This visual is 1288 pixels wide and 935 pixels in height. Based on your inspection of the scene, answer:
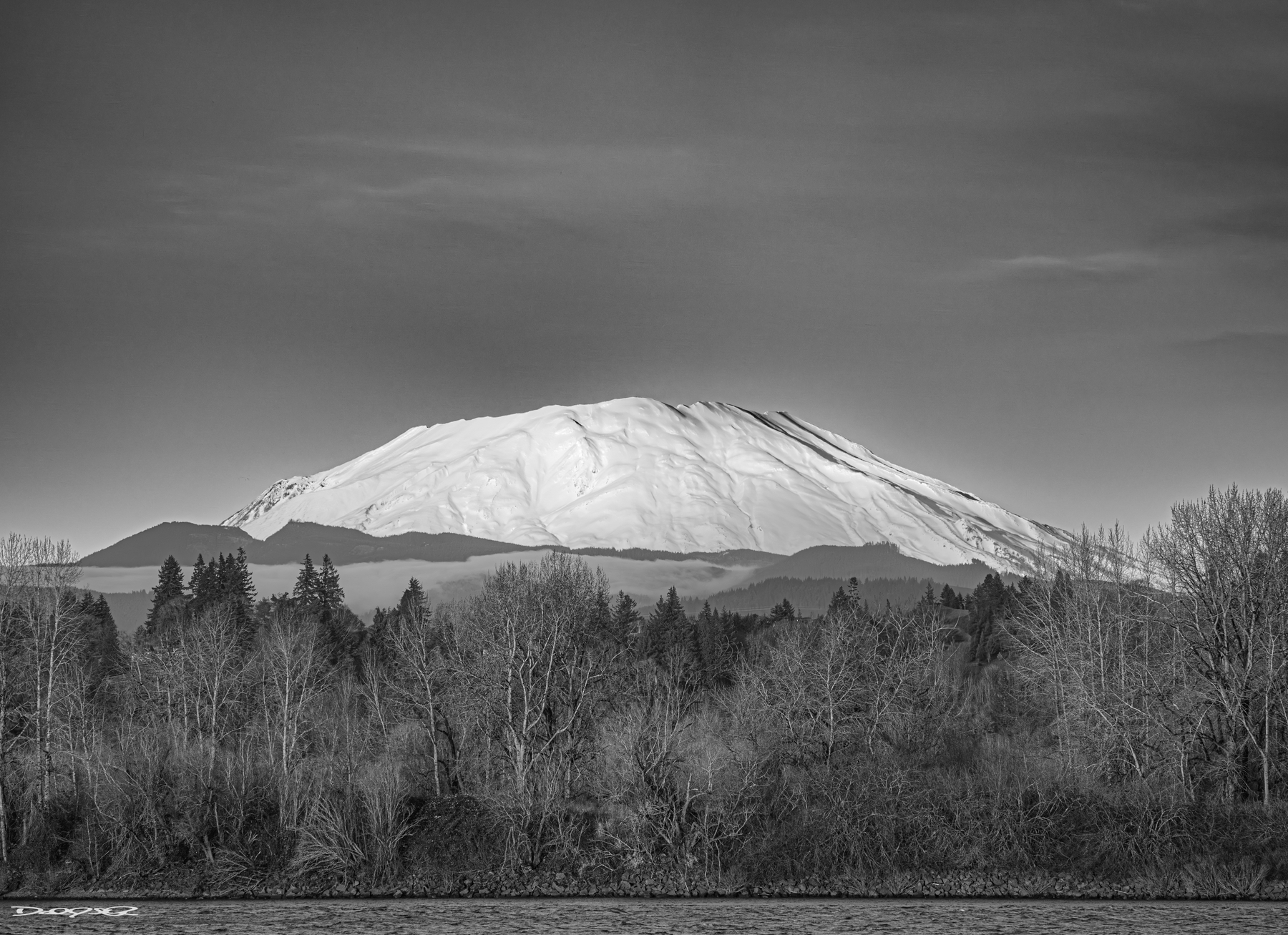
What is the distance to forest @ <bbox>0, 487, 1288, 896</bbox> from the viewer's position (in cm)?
4219

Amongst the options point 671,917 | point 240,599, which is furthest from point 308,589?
point 671,917

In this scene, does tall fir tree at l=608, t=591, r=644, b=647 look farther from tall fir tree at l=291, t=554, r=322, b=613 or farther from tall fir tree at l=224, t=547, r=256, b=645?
tall fir tree at l=224, t=547, r=256, b=645

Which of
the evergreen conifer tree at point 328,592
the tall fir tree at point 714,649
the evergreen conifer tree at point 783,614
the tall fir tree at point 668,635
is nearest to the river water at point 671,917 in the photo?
the tall fir tree at point 714,649

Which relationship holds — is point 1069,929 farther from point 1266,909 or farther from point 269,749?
point 269,749

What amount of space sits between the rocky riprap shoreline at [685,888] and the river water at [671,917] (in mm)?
1327

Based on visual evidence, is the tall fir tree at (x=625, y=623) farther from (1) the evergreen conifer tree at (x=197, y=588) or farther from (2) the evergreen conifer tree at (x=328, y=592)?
(1) the evergreen conifer tree at (x=197, y=588)

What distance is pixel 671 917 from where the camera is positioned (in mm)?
35156

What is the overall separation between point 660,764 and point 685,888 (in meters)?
4.64

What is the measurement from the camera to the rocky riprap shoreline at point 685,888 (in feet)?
129

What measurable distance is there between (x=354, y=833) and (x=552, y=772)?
7.90 m

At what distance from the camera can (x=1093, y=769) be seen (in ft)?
170

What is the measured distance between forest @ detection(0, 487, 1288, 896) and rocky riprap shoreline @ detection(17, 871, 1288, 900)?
157 mm
